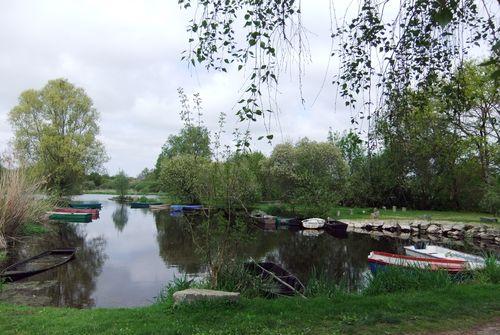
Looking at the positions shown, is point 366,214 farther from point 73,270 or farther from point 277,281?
point 277,281

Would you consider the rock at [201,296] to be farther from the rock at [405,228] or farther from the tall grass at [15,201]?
the rock at [405,228]

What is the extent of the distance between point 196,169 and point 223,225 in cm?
158

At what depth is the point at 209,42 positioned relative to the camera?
5340 mm

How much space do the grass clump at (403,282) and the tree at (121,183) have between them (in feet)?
213

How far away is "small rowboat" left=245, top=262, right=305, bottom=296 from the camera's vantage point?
9.67 metres

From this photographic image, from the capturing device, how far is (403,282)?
917cm

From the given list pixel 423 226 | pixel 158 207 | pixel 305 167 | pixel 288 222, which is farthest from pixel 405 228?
pixel 158 207

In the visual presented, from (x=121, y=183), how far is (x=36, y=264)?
5585 cm

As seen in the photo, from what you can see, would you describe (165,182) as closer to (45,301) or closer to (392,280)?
(45,301)

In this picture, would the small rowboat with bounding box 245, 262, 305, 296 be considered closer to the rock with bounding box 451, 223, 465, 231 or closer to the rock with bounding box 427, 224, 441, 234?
the rock with bounding box 427, 224, 441, 234

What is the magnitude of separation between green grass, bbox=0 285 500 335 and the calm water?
11.5 ft

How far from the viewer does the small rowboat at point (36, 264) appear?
14.7 m

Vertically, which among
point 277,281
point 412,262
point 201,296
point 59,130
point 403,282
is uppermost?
point 59,130

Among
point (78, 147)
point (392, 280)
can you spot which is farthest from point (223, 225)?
point (78, 147)
